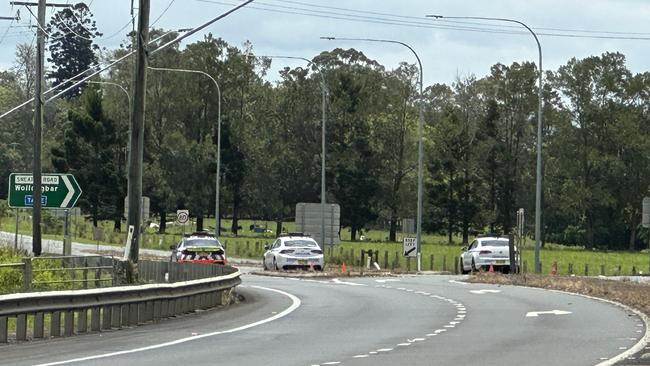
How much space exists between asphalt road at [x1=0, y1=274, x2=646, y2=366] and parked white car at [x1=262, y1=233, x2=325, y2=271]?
17384 millimetres

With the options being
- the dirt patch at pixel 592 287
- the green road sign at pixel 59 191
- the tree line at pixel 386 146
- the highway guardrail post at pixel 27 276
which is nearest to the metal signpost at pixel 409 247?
the dirt patch at pixel 592 287

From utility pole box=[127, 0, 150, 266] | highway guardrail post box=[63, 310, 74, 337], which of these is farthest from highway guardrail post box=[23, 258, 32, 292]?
utility pole box=[127, 0, 150, 266]

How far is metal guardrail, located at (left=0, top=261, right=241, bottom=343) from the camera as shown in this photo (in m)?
19.4

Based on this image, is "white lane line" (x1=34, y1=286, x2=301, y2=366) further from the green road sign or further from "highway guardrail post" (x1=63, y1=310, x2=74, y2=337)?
the green road sign

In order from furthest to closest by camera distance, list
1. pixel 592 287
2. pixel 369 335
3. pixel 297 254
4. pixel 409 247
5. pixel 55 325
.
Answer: pixel 409 247, pixel 297 254, pixel 592 287, pixel 369 335, pixel 55 325

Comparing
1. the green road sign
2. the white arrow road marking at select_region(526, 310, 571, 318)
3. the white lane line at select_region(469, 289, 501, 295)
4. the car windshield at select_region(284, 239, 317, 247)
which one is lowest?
the white lane line at select_region(469, 289, 501, 295)

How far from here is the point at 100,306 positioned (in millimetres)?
21359

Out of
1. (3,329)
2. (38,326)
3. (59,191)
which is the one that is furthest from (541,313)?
(59,191)

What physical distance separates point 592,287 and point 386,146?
7878cm

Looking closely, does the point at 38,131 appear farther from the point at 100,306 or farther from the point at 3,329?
the point at 3,329

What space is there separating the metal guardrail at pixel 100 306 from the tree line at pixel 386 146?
257ft

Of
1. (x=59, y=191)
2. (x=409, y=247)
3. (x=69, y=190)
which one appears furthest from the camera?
(x=409, y=247)

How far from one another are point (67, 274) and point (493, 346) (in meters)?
13.3

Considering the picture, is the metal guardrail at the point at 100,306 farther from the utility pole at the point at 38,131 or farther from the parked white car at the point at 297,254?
the parked white car at the point at 297,254
